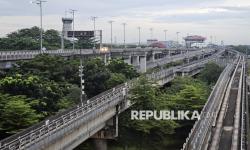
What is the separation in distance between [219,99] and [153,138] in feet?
95.8

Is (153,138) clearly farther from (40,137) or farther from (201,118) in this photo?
(40,137)

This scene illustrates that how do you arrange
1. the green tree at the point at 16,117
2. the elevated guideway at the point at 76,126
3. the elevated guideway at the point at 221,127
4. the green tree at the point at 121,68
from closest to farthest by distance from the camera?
the elevated guideway at the point at 76,126
the green tree at the point at 16,117
the elevated guideway at the point at 221,127
the green tree at the point at 121,68

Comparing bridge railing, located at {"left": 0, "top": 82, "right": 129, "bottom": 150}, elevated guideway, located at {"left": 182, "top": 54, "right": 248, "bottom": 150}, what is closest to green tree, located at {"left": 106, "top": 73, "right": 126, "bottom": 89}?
elevated guideway, located at {"left": 182, "top": 54, "right": 248, "bottom": 150}

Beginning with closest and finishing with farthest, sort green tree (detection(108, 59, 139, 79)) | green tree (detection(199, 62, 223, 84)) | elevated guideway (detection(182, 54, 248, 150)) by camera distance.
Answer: elevated guideway (detection(182, 54, 248, 150)) < green tree (detection(108, 59, 139, 79)) < green tree (detection(199, 62, 223, 84))

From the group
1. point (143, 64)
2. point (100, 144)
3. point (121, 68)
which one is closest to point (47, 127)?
point (100, 144)

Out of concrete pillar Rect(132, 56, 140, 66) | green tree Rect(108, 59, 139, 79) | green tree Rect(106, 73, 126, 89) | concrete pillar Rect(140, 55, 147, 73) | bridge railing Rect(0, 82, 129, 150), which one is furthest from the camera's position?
concrete pillar Rect(132, 56, 140, 66)

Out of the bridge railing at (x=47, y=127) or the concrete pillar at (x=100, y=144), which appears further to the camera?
the concrete pillar at (x=100, y=144)

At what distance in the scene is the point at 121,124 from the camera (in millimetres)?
53938

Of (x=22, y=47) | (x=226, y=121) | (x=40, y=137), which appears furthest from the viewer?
(x=22, y=47)

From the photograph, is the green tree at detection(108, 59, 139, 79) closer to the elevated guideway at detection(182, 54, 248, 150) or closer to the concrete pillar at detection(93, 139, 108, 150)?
the elevated guideway at detection(182, 54, 248, 150)

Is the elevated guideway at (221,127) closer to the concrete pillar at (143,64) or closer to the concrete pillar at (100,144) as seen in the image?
the concrete pillar at (100,144)

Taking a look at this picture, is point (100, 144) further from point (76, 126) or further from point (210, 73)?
point (210, 73)

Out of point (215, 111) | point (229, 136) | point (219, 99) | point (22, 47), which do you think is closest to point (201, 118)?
point (229, 136)

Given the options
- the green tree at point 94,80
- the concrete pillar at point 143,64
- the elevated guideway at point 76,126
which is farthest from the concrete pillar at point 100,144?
the concrete pillar at point 143,64
